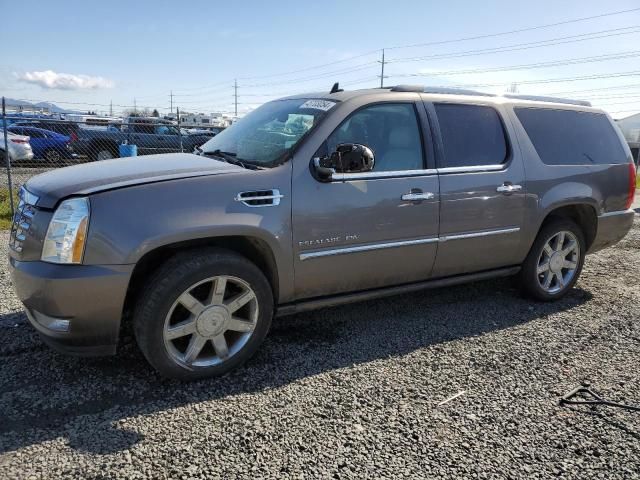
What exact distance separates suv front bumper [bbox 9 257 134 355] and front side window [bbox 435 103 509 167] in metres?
2.54

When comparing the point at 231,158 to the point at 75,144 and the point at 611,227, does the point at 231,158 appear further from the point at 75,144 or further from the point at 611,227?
the point at 75,144

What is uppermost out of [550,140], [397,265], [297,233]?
[550,140]

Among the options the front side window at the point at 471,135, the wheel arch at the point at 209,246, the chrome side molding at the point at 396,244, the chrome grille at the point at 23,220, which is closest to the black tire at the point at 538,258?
the chrome side molding at the point at 396,244

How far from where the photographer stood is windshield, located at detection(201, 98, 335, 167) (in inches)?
136

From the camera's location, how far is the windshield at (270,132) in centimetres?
347

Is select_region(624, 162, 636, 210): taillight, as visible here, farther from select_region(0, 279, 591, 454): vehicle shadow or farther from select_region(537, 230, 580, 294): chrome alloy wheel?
select_region(0, 279, 591, 454): vehicle shadow

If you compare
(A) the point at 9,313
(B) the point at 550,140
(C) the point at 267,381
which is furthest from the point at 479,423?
(A) the point at 9,313

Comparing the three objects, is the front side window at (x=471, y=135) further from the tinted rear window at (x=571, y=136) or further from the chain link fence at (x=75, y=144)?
the chain link fence at (x=75, y=144)

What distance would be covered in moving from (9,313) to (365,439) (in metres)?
3.12

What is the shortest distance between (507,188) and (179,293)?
2.78m

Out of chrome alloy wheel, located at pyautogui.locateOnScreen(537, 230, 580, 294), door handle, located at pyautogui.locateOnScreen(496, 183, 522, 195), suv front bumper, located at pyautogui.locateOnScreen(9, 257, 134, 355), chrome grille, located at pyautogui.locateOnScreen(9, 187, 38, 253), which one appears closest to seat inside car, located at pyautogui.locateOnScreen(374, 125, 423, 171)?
door handle, located at pyautogui.locateOnScreen(496, 183, 522, 195)

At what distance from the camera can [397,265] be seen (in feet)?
12.3

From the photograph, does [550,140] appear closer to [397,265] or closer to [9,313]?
[397,265]

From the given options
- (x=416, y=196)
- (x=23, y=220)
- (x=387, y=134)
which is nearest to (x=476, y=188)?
(x=416, y=196)
